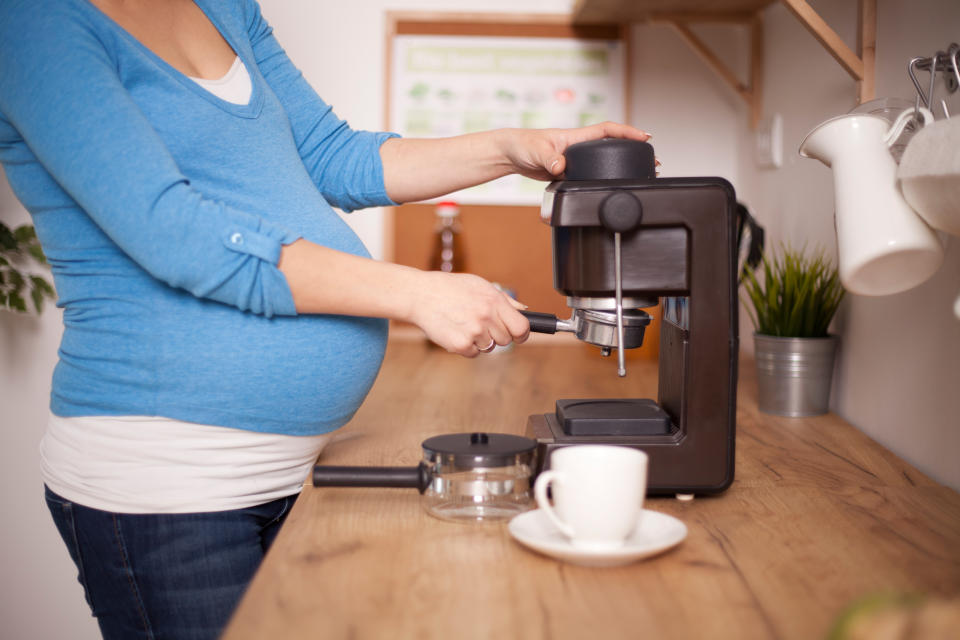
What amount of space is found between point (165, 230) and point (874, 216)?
61cm

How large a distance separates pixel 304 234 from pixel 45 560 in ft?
5.43

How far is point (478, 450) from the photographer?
2.73 ft

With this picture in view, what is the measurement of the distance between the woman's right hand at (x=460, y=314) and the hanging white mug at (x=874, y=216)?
32cm

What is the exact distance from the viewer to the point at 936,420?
1030 mm

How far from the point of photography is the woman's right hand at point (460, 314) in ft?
2.82

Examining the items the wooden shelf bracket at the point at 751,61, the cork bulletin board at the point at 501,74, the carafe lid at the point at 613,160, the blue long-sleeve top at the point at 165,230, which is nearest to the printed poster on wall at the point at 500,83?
the cork bulletin board at the point at 501,74

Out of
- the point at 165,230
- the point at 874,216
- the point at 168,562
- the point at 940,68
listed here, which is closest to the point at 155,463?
the point at 168,562

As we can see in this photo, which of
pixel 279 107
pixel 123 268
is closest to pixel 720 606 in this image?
pixel 123 268

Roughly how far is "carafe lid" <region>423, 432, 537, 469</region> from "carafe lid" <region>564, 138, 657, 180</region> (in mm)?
288

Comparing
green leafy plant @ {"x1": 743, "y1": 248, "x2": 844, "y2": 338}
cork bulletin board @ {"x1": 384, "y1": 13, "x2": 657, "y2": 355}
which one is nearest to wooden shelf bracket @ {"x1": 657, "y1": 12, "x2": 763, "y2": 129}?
cork bulletin board @ {"x1": 384, "y1": 13, "x2": 657, "y2": 355}

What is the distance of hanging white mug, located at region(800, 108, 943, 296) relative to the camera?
0.69 metres

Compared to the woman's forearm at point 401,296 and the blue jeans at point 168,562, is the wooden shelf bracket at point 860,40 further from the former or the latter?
the blue jeans at point 168,562

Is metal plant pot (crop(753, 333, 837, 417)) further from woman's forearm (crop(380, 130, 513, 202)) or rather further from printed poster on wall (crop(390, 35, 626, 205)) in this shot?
printed poster on wall (crop(390, 35, 626, 205))

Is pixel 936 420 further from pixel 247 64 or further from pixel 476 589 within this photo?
pixel 247 64
